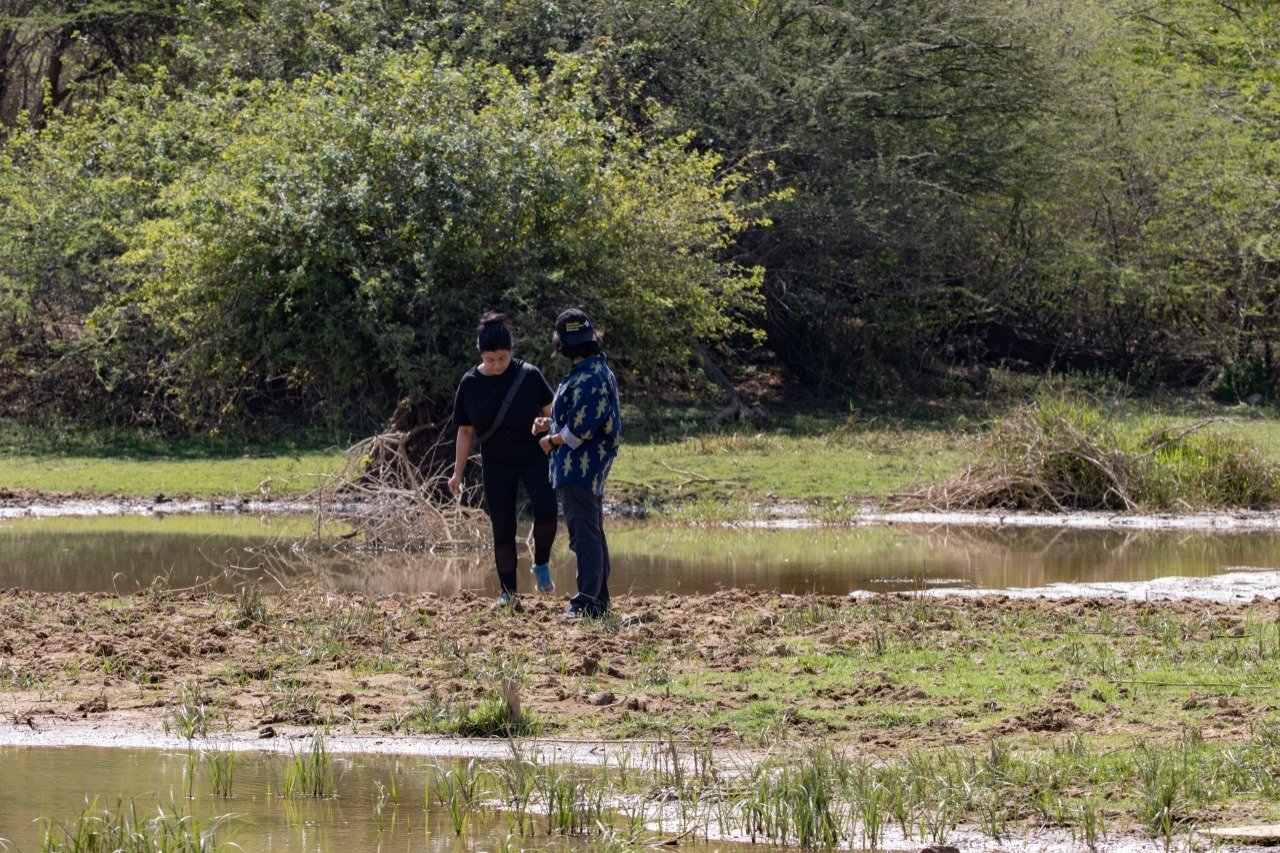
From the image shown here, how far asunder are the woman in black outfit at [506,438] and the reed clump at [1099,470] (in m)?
8.39

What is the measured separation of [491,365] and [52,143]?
733 inches

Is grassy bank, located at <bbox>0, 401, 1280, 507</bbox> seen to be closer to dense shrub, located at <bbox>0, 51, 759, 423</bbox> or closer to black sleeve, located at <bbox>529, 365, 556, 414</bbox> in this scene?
dense shrub, located at <bbox>0, 51, 759, 423</bbox>

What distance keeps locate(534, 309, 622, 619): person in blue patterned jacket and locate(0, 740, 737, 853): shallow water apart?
321 cm

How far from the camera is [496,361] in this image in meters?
10.8

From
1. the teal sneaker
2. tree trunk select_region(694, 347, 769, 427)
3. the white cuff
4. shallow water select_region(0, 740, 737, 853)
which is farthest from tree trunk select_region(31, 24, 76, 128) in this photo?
shallow water select_region(0, 740, 737, 853)

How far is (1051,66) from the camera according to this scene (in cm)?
3103

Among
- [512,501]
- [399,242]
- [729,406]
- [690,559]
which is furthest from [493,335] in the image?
[729,406]

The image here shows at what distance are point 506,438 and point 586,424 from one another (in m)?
0.97

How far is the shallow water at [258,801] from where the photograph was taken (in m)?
6.14

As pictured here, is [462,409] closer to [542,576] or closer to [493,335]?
[493,335]

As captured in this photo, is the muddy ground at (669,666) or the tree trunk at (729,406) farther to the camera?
the tree trunk at (729,406)

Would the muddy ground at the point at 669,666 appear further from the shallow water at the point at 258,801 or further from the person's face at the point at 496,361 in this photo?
the person's face at the point at 496,361

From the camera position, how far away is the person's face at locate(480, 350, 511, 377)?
1077 centimetres

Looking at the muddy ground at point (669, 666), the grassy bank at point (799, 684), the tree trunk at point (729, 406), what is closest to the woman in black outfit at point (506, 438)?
the muddy ground at point (669, 666)
